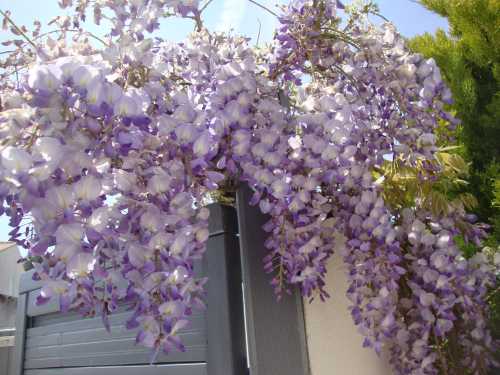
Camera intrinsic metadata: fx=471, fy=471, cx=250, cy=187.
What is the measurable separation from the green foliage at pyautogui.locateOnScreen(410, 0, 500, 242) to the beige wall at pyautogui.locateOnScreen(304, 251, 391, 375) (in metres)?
1.10

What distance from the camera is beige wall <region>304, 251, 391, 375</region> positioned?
4.60ft

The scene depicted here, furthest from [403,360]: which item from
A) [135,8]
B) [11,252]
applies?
[11,252]

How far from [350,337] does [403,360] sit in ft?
0.65

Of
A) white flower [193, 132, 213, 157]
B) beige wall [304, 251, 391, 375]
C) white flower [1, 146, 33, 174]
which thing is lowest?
beige wall [304, 251, 391, 375]

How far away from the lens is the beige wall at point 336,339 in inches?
55.2

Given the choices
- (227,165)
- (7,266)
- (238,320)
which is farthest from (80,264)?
(7,266)

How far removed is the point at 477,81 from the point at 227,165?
7.59ft

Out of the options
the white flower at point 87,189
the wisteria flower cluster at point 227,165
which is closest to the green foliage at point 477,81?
the wisteria flower cluster at point 227,165

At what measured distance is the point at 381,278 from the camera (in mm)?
1275

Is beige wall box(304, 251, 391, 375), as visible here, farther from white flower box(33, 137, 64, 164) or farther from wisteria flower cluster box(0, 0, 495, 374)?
white flower box(33, 137, 64, 164)

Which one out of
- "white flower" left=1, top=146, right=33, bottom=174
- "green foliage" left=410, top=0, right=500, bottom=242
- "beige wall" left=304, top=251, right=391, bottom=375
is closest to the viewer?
"white flower" left=1, top=146, right=33, bottom=174

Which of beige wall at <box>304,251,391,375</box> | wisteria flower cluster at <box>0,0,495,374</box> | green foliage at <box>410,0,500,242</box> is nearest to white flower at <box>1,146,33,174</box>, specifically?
wisteria flower cluster at <box>0,0,495,374</box>

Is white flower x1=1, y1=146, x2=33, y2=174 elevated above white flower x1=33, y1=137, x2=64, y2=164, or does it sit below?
below

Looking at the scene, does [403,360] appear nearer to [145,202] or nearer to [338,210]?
[338,210]
